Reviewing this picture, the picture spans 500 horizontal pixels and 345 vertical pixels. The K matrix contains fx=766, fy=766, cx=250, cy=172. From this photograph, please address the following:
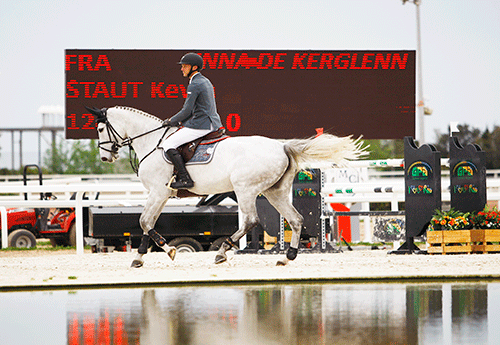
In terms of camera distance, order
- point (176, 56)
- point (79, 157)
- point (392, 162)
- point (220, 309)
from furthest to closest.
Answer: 1. point (79, 157)
2. point (176, 56)
3. point (392, 162)
4. point (220, 309)

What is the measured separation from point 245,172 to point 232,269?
1.21 metres

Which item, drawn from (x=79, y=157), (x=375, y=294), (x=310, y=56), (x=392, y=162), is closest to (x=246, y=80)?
(x=310, y=56)

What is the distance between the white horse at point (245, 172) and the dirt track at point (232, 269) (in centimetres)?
44

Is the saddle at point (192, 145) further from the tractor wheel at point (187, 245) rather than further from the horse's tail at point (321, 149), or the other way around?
the tractor wheel at point (187, 245)

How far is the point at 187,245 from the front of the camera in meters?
13.0

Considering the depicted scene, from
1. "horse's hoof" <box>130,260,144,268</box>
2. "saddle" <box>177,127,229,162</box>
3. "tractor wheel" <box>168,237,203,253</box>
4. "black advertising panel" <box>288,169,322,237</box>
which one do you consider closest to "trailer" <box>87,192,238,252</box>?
"tractor wheel" <box>168,237,203,253</box>

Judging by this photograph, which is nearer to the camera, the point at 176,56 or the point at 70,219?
the point at 176,56

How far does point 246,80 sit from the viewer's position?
14766 mm

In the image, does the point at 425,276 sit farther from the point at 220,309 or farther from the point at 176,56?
the point at 176,56

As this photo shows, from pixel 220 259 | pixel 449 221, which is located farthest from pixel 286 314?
pixel 449 221

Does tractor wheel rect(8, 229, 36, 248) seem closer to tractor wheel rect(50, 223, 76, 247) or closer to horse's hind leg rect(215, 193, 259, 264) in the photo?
tractor wheel rect(50, 223, 76, 247)

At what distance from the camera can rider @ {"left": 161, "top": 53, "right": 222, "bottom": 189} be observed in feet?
30.9

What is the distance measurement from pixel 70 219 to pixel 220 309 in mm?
10533

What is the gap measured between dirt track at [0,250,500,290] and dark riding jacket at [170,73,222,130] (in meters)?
1.78
